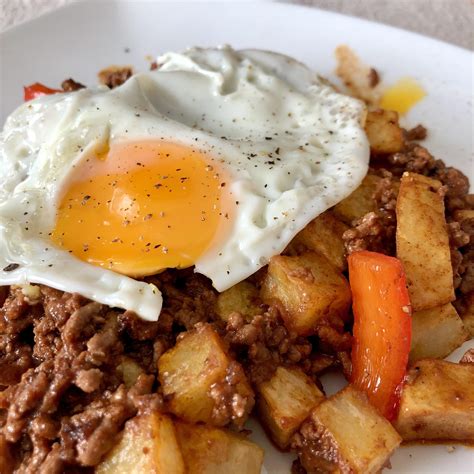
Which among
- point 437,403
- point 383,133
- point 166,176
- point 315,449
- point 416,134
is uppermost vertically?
point 166,176

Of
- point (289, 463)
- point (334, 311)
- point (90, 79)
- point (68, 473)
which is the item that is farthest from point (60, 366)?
point (90, 79)

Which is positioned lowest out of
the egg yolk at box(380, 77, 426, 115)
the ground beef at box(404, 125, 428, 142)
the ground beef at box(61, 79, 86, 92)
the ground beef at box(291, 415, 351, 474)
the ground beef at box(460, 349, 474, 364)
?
the ground beef at box(291, 415, 351, 474)

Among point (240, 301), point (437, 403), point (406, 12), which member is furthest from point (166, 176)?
point (406, 12)

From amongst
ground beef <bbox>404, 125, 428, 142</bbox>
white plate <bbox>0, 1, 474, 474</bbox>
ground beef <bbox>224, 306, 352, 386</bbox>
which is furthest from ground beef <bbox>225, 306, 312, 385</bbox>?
white plate <bbox>0, 1, 474, 474</bbox>

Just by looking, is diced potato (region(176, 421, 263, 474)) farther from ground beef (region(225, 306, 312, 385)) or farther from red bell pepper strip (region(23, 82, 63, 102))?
red bell pepper strip (region(23, 82, 63, 102))

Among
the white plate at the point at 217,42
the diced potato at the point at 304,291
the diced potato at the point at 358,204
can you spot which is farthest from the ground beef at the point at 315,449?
the white plate at the point at 217,42

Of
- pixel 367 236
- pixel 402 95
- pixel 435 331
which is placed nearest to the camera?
pixel 435 331

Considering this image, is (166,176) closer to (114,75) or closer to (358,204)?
(358,204)
